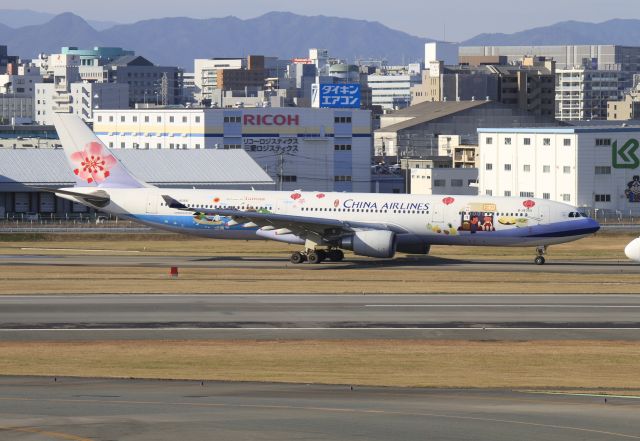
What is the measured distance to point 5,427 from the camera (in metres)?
25.3

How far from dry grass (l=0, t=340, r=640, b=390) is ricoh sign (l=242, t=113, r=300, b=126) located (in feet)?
410

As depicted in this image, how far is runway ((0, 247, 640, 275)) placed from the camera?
6794 centimetres

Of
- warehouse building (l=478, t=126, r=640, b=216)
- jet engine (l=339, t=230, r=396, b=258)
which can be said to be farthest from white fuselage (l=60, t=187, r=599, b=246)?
warehouse building (l=478, t=126, r=640, b=216)

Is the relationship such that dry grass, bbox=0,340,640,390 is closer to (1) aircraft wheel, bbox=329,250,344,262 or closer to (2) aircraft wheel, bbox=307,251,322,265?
(2) aircraft wheel, bbox=307,251,322,265

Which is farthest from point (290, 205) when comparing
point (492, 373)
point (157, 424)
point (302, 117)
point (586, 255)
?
point (302, 117)

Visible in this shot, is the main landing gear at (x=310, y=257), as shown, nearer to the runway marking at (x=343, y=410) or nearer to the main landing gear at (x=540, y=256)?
the main landing gear at (x=540, y=256)

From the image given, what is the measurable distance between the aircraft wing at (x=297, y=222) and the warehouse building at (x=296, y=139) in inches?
3610

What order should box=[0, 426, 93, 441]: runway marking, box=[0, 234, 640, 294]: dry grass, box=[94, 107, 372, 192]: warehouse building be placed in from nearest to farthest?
box=[0, 426, 93, 441]: runway marking
box=[0, 234, 640, 294]: dry grass
box=[94, 107, 372, 192]: warehouse building

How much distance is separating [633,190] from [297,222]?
205ft

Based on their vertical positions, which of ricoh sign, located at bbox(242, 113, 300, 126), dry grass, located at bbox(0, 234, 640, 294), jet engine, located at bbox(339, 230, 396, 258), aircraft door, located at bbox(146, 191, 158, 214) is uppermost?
ricoh sign, located at bbox(242, 113, 300, 126)

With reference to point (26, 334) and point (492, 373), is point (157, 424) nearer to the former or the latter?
point (492, 373)

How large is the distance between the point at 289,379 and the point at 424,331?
36.3 ft

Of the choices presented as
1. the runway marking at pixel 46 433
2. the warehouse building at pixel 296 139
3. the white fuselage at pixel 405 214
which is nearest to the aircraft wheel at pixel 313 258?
the white fuselage at pixel 405 214

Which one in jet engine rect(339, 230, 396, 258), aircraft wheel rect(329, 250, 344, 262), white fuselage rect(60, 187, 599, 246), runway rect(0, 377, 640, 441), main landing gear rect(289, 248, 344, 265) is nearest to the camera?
runway rect(0, 377, 640, 441)
